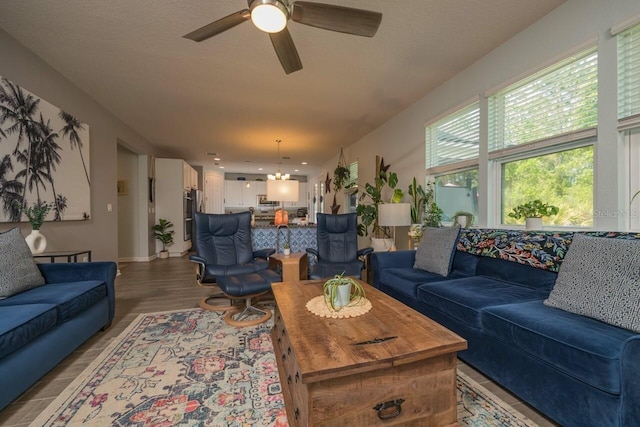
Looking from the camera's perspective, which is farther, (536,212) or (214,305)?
(214,305)

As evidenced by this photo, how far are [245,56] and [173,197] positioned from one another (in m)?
4.72

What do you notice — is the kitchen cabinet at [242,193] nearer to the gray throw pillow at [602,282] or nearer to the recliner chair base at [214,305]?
the recliner chair base at [214,305]

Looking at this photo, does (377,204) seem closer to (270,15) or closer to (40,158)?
(270,15)

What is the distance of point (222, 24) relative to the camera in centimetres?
175

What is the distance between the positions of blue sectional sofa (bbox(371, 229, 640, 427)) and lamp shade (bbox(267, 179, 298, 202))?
80.6 inches

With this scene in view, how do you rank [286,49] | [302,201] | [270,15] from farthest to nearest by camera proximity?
[302,201] < [286,49] < [270,15]

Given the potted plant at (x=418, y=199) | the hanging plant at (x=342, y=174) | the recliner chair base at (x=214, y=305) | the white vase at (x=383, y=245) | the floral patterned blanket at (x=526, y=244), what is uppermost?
the hanging plant at (x=342, y=174)

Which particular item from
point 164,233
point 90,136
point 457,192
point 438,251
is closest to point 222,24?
point 438,251

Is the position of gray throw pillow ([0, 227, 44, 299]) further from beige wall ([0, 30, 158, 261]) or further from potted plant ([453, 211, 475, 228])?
potted plant ([453, 211, 475, 228])

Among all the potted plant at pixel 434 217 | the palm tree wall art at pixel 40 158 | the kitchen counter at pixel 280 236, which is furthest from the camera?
the kitchen counter at pixel 280 236

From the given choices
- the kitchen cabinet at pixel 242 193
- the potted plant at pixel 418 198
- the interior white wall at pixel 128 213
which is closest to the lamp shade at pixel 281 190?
the potted plant at pixel 418 198

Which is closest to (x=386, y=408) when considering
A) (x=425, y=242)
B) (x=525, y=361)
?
(x=525, y=361)

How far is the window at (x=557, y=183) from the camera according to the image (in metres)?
2.10

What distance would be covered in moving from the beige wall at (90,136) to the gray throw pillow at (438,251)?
3872 millimetres
